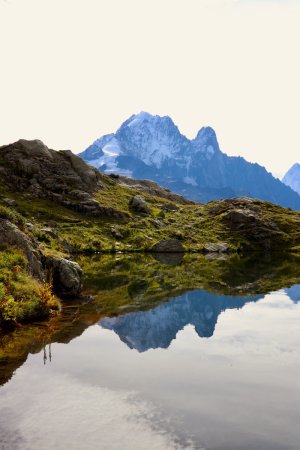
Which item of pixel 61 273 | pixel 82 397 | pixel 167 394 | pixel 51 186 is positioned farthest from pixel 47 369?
pixel 51 186

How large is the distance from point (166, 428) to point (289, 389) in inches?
255

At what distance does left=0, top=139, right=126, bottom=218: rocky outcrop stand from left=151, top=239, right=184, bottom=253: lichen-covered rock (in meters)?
24.1

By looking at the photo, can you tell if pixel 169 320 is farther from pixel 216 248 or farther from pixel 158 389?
pixel 216 248

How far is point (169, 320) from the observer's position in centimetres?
3108

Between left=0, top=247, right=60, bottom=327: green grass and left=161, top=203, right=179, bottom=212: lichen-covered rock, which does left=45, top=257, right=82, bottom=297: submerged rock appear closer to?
left=0, top=247, right=60, bottom=327: green grass

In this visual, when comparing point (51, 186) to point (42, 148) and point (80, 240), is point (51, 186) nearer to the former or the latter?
point (42, 148)

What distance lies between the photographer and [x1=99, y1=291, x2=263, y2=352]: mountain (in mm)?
26064

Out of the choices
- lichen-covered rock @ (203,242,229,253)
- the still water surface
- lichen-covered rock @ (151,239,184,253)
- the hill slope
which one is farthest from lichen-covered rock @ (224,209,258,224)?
the still water surface

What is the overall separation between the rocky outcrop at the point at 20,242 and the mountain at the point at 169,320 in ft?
21.9

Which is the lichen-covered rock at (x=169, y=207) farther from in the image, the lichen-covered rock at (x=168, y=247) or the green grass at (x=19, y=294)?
the green grass at (x=19, y=294)

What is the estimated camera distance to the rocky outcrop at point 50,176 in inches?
4813

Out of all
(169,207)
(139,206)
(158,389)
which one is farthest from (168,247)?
(158,389)

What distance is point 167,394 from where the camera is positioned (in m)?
17.1

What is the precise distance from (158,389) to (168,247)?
82901 mm
